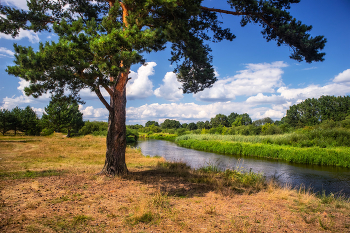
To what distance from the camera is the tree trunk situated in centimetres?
706

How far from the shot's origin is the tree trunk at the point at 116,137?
7059 mm

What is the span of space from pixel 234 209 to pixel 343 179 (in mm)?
10462

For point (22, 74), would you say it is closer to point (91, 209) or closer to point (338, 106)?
point (91, 209)

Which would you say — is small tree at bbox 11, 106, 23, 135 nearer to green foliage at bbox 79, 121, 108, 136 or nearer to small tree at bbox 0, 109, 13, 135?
small tree at bbox 0, 109, 13, 135

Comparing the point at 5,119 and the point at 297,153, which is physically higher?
the point at 5,119

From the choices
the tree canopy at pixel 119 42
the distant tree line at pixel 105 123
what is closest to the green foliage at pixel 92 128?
the distant tree line at pixel 105 123

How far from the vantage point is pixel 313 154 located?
53.3 feet

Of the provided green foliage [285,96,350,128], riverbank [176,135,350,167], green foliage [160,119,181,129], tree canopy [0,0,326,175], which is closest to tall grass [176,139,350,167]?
riverbank [176,135,350,167]

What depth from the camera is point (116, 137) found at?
704 cm

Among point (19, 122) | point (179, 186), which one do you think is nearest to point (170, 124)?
point (19, 122)

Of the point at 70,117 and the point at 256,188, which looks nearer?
the point at 256,188

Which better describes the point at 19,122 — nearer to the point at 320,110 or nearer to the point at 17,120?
the point at 17,120

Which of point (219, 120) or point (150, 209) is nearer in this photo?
point (150, 209)

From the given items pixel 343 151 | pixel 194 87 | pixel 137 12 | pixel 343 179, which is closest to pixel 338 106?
pixel 343 151
